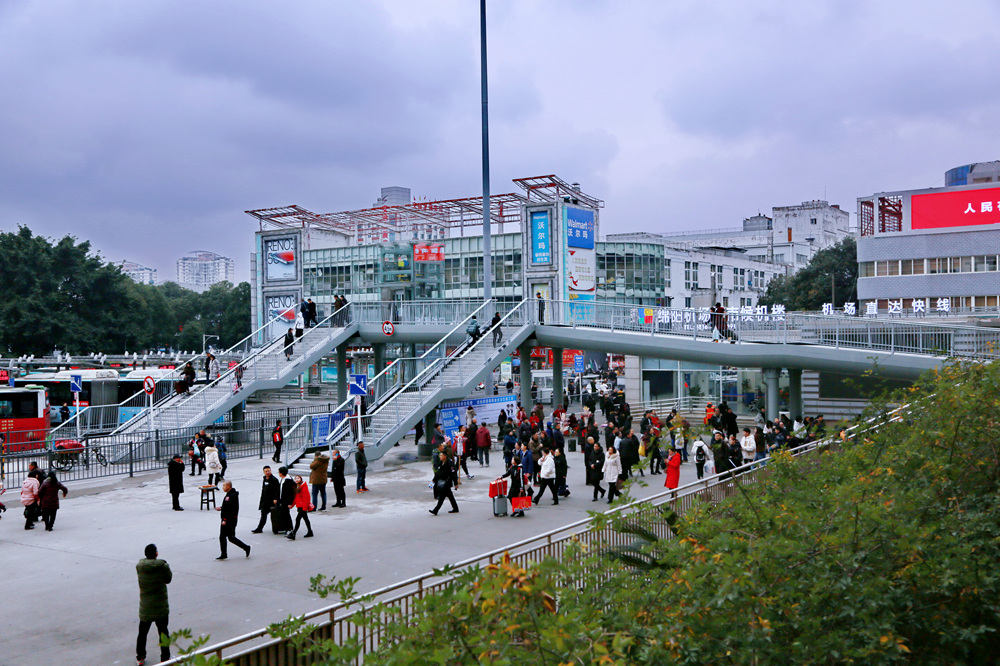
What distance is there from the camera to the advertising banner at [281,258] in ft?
235

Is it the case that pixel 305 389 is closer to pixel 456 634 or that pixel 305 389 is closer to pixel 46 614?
pixel 46 614

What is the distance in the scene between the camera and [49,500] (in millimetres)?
17109

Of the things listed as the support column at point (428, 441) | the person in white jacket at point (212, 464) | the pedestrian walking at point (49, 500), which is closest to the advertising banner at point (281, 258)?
the support column at point (428, 441)

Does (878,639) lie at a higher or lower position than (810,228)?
lower

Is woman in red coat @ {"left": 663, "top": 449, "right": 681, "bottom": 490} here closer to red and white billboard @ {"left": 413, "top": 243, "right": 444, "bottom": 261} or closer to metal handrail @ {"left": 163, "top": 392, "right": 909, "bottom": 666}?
metal handrail @ {"left": 163, "top": 392, "right": 909, "bottom": 666}

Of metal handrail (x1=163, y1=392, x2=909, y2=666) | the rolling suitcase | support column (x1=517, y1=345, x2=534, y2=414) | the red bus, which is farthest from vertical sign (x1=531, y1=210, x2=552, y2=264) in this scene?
the rolling suitcase

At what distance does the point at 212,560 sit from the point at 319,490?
4.74 meters

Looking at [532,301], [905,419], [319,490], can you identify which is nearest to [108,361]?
[532,301]

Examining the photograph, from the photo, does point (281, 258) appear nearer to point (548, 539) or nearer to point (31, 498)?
point (31, 498)

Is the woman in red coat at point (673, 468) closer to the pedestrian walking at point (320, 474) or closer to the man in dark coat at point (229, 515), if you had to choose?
the pedestrian walking at point (320, 474)

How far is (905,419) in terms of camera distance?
39.7ft

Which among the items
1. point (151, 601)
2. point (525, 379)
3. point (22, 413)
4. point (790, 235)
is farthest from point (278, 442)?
point (790, 235)

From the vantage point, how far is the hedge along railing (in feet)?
22.3

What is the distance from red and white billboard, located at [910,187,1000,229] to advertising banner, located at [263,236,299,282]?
4713cm
